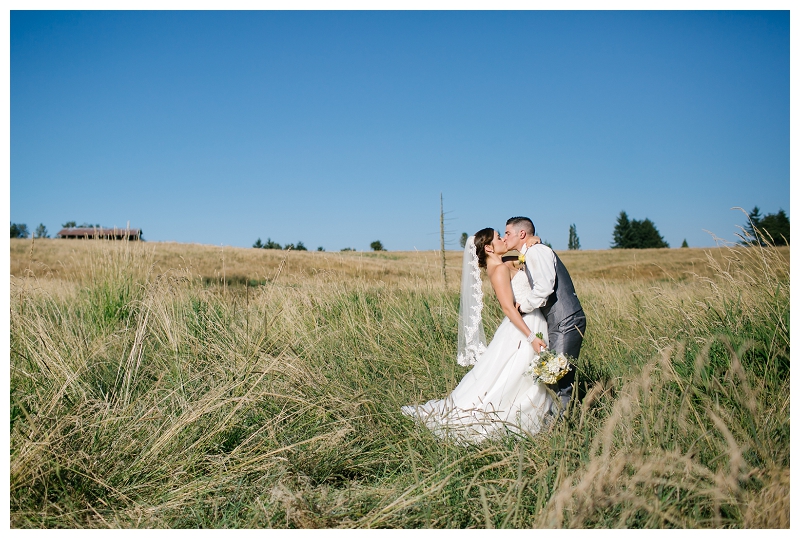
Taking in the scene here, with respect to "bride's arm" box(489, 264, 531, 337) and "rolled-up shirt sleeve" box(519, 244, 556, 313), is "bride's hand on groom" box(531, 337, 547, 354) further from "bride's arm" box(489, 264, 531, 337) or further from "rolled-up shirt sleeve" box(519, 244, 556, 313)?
"rolled-up shirt sleeve" box(519, 244, 556, 313)

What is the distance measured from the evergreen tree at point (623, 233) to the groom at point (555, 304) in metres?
108

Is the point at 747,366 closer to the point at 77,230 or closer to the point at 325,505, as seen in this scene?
the point at 325,505

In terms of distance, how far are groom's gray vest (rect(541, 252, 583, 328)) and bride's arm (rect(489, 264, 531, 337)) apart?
232 mm

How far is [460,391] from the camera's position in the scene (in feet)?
13.7

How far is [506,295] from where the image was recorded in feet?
13.1

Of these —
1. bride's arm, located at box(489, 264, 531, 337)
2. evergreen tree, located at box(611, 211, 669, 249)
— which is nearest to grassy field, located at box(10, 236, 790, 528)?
bride's arm, located at box(489, 264, 531, 337)

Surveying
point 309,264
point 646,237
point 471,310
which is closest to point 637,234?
point 646,237

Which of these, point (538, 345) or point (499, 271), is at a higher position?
point (499, 271)

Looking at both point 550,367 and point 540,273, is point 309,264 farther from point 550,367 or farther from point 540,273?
point 550,367

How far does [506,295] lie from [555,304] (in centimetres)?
39

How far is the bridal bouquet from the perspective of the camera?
11.5 ft
